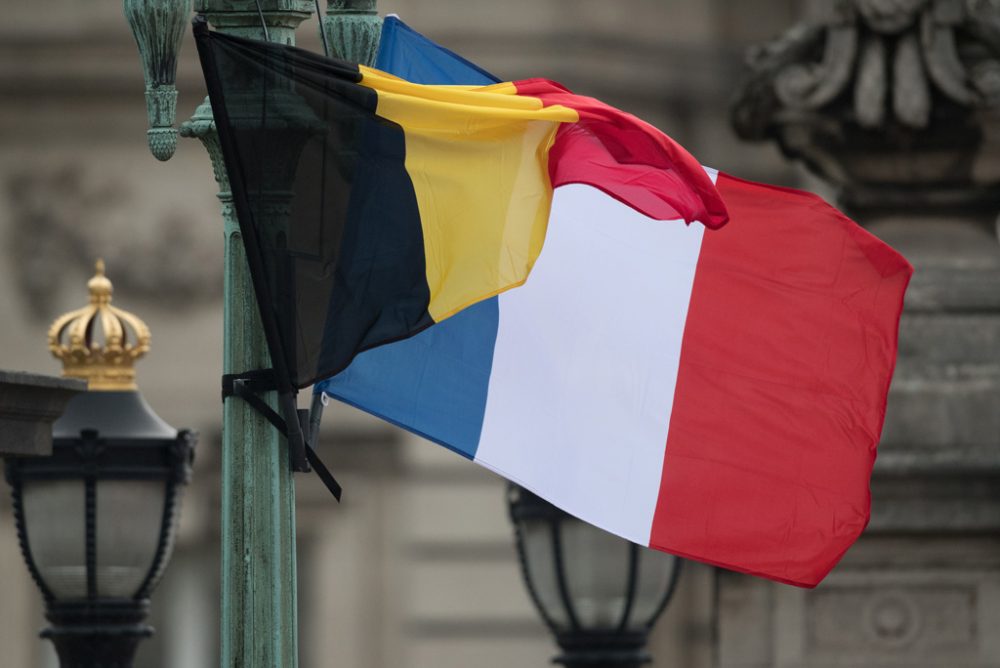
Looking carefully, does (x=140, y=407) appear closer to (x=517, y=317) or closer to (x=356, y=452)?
(x=517, y=317)

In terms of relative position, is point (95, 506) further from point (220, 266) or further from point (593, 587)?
point (220, 266)

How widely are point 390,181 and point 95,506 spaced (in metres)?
2.77

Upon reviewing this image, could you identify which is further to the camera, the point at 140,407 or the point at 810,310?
the point at 140,407

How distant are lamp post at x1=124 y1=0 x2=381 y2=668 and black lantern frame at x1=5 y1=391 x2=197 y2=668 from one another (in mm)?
2707

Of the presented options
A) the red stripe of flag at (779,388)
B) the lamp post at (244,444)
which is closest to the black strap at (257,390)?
the lamp post at (244,444)

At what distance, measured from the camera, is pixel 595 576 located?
10297mm

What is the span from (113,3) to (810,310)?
35.6 feet

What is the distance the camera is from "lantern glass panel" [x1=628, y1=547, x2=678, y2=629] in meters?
10.3

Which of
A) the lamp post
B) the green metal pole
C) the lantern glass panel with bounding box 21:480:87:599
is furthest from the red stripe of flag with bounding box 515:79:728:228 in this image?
the lantern glass panel with bounding box 21:480:87:599

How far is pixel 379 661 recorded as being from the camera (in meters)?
18.5

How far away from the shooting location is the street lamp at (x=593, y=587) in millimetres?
10281

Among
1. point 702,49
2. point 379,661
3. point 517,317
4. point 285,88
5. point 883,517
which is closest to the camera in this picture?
point 285,88

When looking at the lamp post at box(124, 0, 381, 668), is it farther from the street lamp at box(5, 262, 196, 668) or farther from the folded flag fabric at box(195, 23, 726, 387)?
the street lamp at box(5, 262, 196, 668)

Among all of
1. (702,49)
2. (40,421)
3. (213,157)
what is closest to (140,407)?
(40,421)
